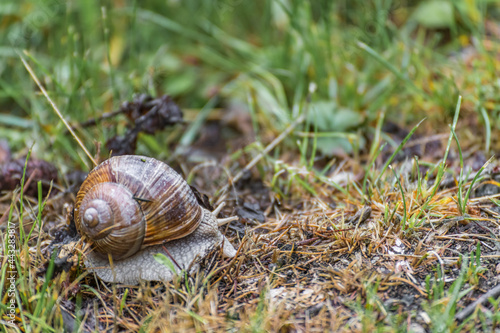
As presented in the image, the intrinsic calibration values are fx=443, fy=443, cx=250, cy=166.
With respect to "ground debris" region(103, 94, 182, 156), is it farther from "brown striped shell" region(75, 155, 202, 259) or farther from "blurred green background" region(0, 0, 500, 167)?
"brown striped shell" region(75, 155, 202, 259)

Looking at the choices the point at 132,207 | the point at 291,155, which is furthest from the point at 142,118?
the point at 291,155

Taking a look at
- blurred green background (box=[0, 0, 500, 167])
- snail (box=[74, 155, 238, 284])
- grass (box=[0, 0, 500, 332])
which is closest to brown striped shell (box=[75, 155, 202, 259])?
snail (box=[74, 155, 238, 284])

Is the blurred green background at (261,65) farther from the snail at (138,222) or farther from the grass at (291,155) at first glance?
the snail at (138,222)

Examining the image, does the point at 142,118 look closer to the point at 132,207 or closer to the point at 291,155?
the point at 132,207

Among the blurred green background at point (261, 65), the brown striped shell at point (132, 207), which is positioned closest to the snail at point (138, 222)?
the brown striped shell at point (132, 207)

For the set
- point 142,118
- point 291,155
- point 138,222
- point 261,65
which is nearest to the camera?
point 138,222

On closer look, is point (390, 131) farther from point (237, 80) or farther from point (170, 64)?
point (170, 64)
